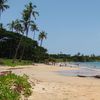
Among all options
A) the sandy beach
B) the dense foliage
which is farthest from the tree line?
the sandy beach

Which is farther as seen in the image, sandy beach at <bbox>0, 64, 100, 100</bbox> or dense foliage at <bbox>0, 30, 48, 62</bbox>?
dense foliage at <bbox>0, 30, 48, 62</bbox>

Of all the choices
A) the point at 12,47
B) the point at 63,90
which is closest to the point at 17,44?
the point at 12,47

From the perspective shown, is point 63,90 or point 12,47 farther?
Answer: point 12,47

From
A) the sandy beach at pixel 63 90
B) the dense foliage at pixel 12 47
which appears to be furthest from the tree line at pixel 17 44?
the sandy beach at pixel 63 90

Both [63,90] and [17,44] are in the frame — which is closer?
[63,90]

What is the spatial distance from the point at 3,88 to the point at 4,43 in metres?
79.9

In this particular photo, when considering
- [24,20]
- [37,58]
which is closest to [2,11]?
[24,20]

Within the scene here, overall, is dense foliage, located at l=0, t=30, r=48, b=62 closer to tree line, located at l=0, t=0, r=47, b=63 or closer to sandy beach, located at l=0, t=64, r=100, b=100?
tree line, located at l=0, t=0, r=47, b=63

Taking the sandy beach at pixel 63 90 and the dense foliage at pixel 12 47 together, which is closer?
the sandy beach at pixel 63 90

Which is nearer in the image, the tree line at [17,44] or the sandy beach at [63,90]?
the sandy beach at [63,90]

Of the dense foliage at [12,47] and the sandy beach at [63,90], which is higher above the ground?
the dense foliage at [12,47]

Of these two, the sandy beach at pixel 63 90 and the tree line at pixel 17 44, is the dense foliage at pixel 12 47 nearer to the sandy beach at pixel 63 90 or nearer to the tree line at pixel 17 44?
the tree line at pixel 17 44

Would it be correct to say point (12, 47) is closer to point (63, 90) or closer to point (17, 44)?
point (17, 44)

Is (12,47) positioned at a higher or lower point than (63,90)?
higher
